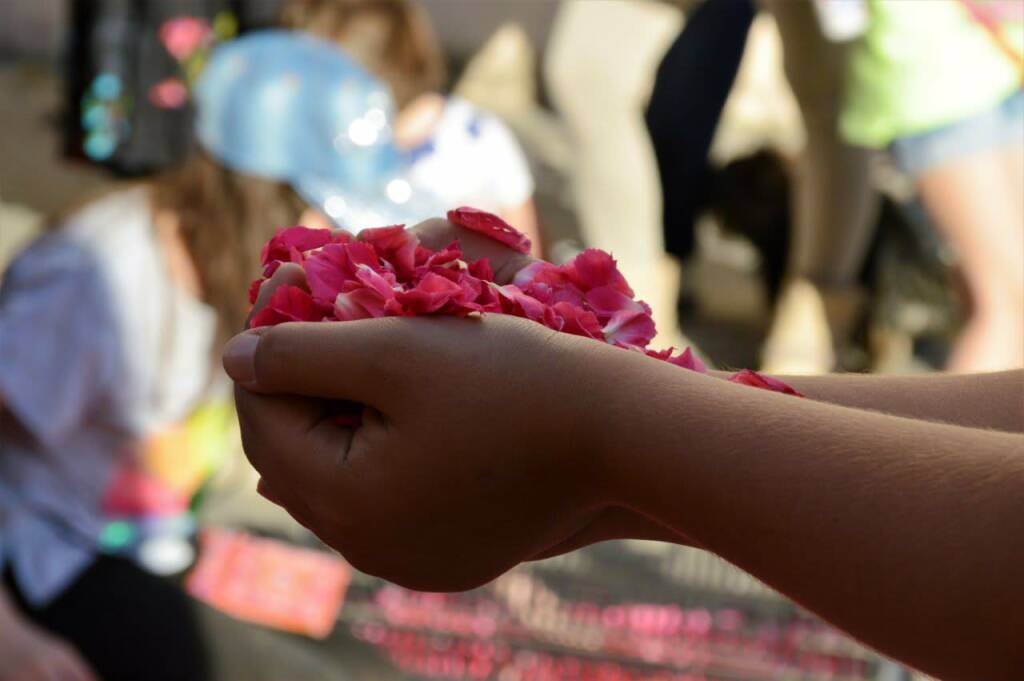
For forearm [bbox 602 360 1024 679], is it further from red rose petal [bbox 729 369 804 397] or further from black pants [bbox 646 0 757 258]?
black pants [bbox 646 0 757 258]

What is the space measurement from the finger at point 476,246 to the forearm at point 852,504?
0.15 metres

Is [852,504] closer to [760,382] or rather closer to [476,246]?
[760,382]

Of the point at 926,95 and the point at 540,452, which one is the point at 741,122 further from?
the point at 540,452

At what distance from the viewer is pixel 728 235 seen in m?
2.32

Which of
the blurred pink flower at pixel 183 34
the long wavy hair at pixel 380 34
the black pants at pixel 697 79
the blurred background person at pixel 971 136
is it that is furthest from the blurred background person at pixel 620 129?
the blurred pink flower at pixel 183 34

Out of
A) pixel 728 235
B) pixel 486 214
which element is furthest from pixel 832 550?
pixel 728 235

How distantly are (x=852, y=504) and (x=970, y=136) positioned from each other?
115cm

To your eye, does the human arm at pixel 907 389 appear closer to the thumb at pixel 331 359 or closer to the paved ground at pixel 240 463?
the thumb at pixel 331 359

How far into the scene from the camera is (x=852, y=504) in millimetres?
472

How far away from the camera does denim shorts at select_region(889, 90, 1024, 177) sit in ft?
4.89

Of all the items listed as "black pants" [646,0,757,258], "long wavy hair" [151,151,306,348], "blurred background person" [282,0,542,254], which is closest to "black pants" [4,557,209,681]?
"long wavy hair" [151,151,306,348]

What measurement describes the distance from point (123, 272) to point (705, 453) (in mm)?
1044

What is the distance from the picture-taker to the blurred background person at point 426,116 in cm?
175

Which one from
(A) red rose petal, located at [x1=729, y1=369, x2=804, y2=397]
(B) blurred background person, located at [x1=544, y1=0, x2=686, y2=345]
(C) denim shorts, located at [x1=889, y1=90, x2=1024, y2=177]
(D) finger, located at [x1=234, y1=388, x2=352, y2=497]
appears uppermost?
(C) denim shorts, located at [x1=889, y1=90, x2=1024, y2=177]
